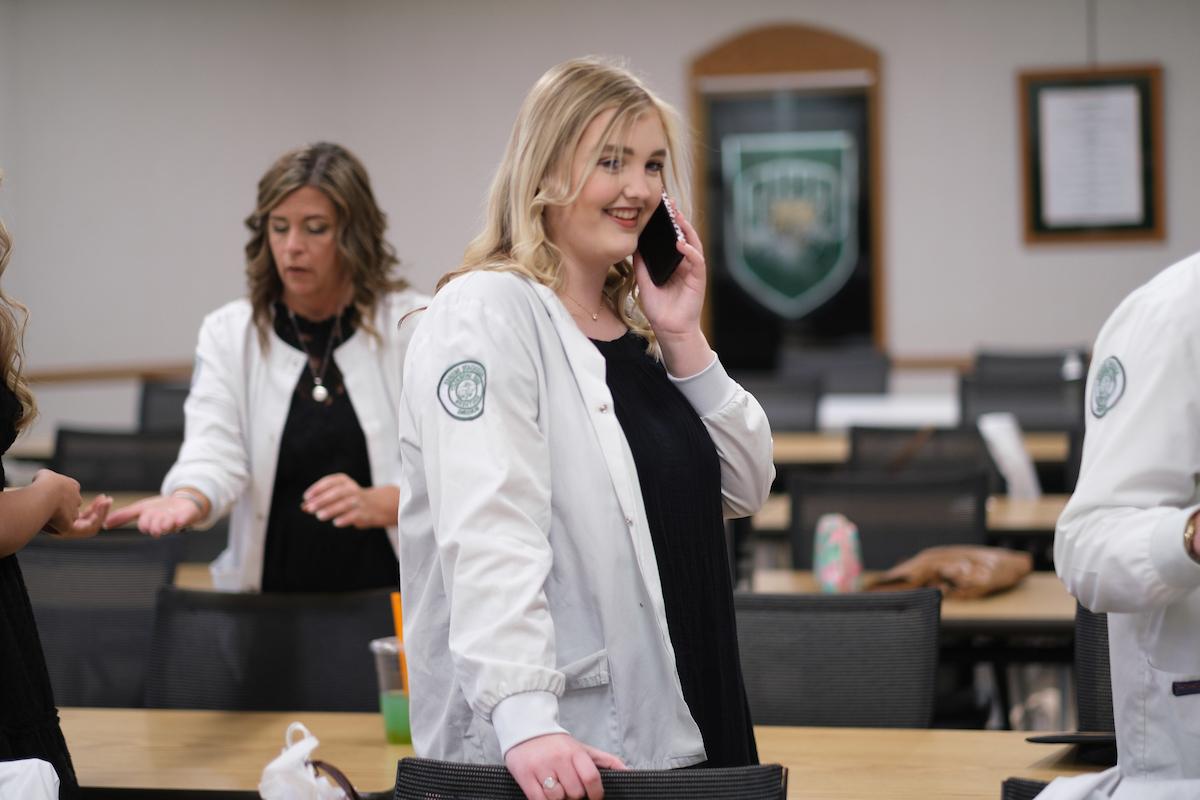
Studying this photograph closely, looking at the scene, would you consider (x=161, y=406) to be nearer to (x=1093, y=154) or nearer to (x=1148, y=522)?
(x=1148, y=522)

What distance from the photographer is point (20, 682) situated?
179 centimetres

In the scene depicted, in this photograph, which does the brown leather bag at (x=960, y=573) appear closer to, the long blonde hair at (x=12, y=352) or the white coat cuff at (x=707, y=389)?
the white coat cuff at (x=707, y=389)

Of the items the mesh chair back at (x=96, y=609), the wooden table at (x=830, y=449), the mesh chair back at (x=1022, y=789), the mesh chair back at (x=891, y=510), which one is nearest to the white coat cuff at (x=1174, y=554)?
the mesh chair back at (x=1022, y=789)

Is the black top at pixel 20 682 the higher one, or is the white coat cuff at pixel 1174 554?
the white coat cuff at pixel 1174 554

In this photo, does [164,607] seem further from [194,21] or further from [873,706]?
[194,21]

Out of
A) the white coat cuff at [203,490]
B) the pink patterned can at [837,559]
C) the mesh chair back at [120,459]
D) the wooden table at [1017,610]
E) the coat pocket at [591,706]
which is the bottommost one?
the wooden table at [1017,610]

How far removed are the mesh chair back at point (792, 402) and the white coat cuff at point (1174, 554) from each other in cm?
461

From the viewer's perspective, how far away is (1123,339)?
5.38 ft

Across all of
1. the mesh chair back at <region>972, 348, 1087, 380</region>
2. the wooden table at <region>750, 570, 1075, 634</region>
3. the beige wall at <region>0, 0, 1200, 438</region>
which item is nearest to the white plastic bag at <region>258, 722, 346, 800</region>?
the wooden table at <region>750, 570, 1075, 634</region>

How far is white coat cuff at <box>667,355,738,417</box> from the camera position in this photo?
6.11 feet

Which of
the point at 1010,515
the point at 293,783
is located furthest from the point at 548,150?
the point at 1010,515

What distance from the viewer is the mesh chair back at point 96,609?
9.83 ft

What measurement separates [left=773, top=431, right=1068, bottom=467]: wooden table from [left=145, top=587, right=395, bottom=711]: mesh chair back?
2.80 meters

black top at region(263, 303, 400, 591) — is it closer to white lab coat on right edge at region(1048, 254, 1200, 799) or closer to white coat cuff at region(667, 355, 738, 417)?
white coat cuff at region(667, 355, 738, 417)
